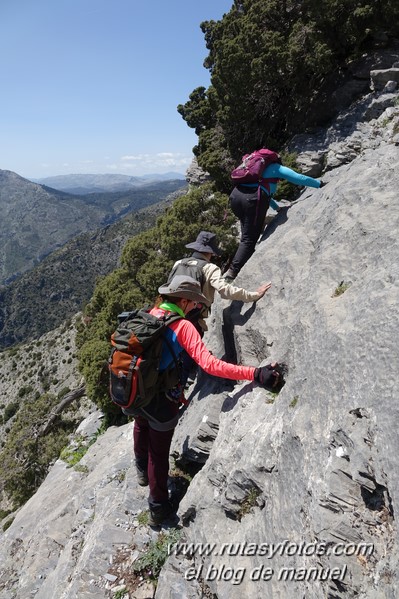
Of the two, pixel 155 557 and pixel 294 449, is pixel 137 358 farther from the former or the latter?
pixel 155 557

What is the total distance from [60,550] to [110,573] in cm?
243

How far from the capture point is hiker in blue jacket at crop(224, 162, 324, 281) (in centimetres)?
777

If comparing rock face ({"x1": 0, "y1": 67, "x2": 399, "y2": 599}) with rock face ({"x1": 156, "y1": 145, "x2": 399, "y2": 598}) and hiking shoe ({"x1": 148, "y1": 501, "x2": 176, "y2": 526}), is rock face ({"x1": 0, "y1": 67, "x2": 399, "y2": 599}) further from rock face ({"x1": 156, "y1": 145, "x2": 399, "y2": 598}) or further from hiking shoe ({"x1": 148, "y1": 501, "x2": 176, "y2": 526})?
hiking shoe ({"x1": 148, "y1": 501, "x2": 176, "y2": 526})

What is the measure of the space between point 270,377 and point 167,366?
61.8 inches

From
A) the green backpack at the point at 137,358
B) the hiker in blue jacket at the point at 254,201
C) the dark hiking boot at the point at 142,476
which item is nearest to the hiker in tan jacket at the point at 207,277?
the hiker in blue jacket at the point at 254,201

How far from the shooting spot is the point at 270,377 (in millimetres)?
5520

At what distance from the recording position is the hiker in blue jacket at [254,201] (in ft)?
25.5

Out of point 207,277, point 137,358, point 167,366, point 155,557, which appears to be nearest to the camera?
point 137,358

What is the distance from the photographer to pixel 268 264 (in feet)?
23.7

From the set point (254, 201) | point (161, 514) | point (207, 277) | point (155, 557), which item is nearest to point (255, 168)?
point (254, 201)

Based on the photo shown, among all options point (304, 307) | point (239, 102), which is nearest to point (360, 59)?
point (239, 102)

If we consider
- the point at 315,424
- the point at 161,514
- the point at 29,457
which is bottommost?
the point at 29,457

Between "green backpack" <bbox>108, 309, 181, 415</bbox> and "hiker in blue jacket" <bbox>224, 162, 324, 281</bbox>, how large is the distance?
321cm

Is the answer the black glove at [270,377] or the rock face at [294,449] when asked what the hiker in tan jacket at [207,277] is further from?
the black glove at [270,377]
